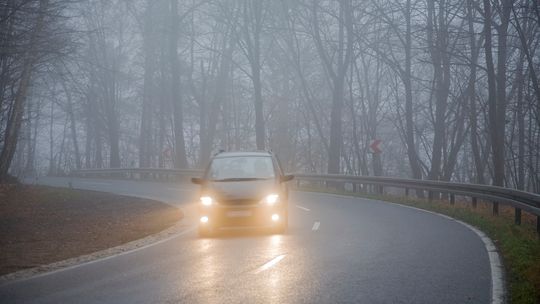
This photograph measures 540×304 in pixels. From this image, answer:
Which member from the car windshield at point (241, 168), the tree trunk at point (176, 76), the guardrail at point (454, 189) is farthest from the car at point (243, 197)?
the tree trunk at point (176, 76)

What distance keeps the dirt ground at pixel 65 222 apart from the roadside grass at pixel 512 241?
24.8 feet

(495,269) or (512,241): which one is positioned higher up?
(512,241)

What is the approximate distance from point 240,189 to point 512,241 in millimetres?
5409

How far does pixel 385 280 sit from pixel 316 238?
429 cm

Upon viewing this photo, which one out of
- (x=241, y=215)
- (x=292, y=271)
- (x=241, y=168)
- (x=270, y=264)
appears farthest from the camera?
(x=241, y=168)

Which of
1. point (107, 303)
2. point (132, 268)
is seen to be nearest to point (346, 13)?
point (132, 268)

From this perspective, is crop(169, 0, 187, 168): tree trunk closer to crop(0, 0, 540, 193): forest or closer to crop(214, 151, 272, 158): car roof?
crop(0, 0, 540, 193): forest

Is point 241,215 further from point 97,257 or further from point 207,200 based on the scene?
point 97,257

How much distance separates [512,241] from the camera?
11086 millimetres

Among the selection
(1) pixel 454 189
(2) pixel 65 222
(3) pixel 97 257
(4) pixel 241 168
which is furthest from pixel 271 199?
(1) pixel 454 189

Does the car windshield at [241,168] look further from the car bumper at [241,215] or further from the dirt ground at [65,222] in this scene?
the dirt ground at [65,222]

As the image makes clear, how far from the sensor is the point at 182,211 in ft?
63.5

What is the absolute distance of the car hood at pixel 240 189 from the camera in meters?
12.5

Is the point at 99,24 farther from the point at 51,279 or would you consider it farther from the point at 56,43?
the point at 51,279
